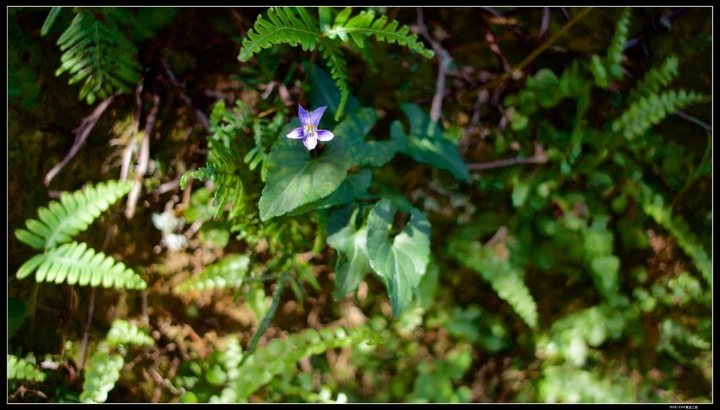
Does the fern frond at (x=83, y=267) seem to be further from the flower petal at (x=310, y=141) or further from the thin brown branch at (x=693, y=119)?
the thin brown branch at (x=693, y=119)

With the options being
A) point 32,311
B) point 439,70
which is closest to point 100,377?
point 32,311

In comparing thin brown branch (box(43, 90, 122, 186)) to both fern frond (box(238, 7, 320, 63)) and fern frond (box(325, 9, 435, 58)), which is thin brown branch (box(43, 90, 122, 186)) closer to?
fern frond (box(238, 7, 320, 63))

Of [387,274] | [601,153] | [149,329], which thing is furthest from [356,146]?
[149,329]

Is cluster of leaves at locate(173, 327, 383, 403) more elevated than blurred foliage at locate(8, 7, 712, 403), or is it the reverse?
blurred foliage at locate(8, 7, 712, 403)

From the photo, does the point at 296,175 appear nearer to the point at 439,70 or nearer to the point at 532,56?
the point at 439,70

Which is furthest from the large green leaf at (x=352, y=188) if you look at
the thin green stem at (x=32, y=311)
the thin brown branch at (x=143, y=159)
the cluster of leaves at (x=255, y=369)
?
the thin green stem at (x=32, y=311)

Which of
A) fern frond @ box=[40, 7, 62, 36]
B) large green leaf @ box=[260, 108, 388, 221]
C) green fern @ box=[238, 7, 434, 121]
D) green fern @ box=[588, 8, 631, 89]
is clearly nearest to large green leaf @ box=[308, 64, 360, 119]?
large green leaf @ box=[260, 108, 388, 221]
